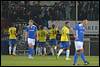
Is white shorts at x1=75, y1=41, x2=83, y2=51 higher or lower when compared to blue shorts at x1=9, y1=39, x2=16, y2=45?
higher

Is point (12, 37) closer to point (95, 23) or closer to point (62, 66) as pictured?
point (95, 23)

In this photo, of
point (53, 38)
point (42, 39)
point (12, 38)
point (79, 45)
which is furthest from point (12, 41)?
point (79, 45)

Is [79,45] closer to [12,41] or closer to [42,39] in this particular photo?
[42,39]

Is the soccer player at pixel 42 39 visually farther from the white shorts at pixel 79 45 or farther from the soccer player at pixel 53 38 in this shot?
the white shorts at pixel 79 45

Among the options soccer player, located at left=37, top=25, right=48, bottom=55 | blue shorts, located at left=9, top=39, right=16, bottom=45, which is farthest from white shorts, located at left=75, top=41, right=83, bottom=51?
blue shorts, located at left=9, top=39, right=16, bottom=45

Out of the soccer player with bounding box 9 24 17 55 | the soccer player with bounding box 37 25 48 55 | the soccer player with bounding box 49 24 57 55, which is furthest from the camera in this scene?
the soccer player with bounding box 49 24 57 55

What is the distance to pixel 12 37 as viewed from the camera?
27.5 metres

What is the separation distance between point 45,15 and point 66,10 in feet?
4.72

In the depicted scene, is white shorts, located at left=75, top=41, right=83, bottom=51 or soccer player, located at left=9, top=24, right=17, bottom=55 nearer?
white shorts, located at left=75, top=41, right=83, bottom=51

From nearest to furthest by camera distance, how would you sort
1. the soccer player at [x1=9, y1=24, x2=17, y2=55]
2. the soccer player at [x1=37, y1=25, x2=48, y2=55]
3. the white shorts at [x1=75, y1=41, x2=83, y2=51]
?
the white shorts at [x1=75, y1=41, x2=83, y2=51] < the soccer player at [x1=9, y1=24, x2=17, y2=55] < the soccer player at [x1=37, y1=25, x2=48, y2=55]

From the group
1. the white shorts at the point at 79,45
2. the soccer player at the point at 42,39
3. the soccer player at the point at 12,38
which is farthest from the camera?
the soccer player at the point at 42,39

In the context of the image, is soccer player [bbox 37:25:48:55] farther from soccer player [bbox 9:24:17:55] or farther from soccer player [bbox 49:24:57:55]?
soccer player [bbox 9:24:17:55]

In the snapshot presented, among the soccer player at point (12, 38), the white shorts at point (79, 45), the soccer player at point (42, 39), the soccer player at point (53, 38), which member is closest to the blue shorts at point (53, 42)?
the soccer player at point (53, 38)

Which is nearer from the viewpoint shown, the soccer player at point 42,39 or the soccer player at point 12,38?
the soccer player at point 12,38
